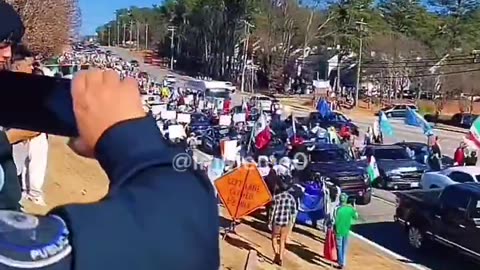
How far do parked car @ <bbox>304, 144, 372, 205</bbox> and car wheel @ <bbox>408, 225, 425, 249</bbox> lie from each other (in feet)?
13.2

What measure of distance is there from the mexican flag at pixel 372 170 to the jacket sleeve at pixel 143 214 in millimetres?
19947

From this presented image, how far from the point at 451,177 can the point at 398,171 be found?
9.51 ft

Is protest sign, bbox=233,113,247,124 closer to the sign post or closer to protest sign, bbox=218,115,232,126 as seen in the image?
protest sign, bbox=218,115,232,126

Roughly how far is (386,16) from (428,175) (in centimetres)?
6225

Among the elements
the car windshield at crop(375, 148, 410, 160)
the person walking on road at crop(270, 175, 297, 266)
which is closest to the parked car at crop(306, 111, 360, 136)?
the car windshield at crop(375, 148, 410, 160)

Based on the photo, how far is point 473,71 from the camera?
6088 cm

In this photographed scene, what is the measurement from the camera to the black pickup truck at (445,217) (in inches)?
536

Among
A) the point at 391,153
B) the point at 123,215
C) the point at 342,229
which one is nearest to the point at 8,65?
the point at 123,215

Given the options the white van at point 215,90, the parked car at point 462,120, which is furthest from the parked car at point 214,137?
the parked car at point 462,120

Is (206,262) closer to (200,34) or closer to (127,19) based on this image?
(200,34)

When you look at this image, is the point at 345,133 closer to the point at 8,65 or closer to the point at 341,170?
the point at 341,170

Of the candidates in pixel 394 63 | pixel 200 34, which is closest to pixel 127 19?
pixel 200 34

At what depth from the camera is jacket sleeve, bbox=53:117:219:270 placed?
2.86 feet

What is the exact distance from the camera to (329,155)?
2255cm
